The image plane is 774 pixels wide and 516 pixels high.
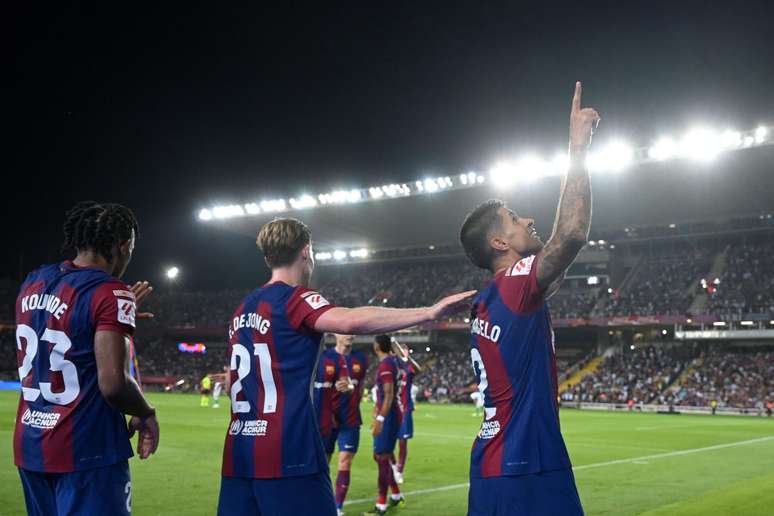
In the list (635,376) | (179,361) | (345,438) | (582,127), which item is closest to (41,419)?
(582,127)

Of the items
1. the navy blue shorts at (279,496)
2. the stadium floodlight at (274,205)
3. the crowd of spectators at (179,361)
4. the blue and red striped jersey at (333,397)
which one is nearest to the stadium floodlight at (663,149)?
the stadium floodlight at (274,205)

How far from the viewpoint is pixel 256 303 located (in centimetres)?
420

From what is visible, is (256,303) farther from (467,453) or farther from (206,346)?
(206,346)

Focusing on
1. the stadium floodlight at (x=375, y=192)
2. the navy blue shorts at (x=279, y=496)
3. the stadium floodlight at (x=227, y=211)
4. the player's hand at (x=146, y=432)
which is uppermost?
the stadium floodlight at (x=227, y=211)

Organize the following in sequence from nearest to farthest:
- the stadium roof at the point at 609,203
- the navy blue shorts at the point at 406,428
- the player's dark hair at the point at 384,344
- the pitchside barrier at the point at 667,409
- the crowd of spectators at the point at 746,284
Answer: the player's dark hair at the point at 384,344 → the navy blue shorts at the point at 406,428 → the pitchside barrier at the point at 667,409 → the stadium roof at the point at 609,203 → the crowd of spectators at the point at 746,284

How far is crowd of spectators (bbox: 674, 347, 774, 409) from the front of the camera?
138 feet

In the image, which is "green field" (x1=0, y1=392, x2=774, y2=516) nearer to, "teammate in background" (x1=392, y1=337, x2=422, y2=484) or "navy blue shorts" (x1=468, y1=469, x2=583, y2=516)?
"teammate in background" (x1=392, y1=337, x2=422, y2=484)

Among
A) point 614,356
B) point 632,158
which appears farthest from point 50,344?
point 614,356

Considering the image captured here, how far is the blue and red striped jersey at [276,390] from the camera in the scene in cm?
390

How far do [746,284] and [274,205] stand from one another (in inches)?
1271

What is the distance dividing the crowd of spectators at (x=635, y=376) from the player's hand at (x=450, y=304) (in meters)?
44.5

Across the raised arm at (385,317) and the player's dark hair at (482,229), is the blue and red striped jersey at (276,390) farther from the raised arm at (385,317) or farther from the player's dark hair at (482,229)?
the player's dark hair at (482,229)

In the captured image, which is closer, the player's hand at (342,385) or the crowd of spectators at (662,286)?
the player's hand at (342,385)

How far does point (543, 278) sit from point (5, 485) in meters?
10.6
